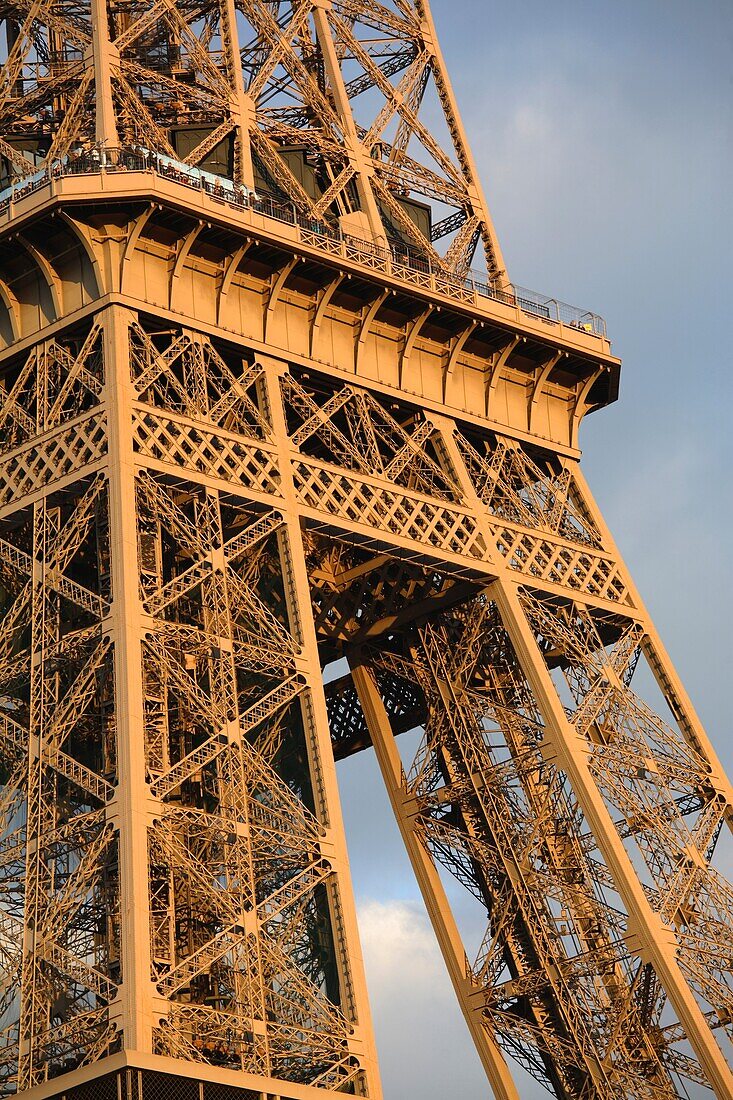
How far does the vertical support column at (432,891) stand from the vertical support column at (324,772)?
749cm

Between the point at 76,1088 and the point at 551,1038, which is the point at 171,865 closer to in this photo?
the point at 76,1088

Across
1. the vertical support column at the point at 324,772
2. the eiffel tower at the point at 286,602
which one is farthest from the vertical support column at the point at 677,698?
the vertical support column at the point at 324,772

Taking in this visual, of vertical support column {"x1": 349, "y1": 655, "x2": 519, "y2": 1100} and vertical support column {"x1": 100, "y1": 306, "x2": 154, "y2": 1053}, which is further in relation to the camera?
vertical support column {"x1": 349, "y1": 655, "x2": 519, "y2": 1100}

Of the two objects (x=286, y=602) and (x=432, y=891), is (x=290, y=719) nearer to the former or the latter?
(x=286, y=602)

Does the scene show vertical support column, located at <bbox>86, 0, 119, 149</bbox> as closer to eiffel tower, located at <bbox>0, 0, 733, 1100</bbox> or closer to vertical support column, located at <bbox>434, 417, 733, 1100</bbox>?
eiffel tower, located at <bbox>0, 0, 733, 1100</bbox>

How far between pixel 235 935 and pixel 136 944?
263 cm

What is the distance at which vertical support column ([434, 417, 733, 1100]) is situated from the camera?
4219 cm

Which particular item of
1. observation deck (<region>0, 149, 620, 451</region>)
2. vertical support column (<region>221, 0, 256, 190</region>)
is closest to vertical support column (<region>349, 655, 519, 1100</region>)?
observation deck (<region>0, 149, 620, 451</region>)

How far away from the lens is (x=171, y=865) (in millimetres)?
36812

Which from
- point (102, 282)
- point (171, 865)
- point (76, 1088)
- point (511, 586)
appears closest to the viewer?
point (76, 1088)

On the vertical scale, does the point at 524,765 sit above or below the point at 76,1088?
above

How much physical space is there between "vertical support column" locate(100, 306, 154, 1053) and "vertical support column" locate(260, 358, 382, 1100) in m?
3.56

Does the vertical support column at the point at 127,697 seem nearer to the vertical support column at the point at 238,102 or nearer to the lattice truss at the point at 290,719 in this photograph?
the lattice truss at the point at 290,719

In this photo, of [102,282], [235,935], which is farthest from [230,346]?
[235,935]
